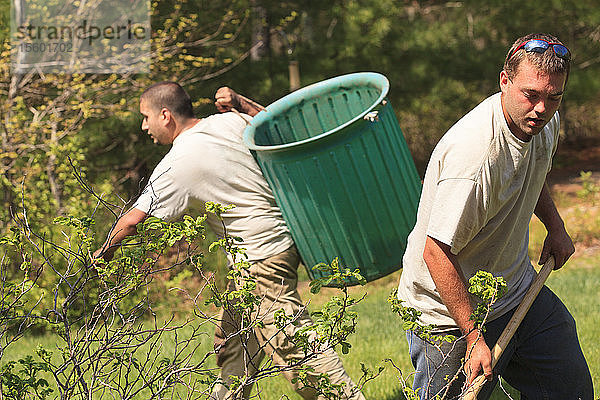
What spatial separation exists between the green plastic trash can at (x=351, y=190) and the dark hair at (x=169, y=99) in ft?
1.60

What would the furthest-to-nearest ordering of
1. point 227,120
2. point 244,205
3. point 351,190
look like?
point 227,120 → point 244,205 → point 351,190

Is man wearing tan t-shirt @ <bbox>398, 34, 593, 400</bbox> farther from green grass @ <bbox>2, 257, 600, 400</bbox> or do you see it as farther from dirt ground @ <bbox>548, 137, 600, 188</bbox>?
dirt ground @ <bbox>548, 137, 600, 188</bbox>

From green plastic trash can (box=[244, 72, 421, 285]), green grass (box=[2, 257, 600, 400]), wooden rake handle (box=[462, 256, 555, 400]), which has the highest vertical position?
green plastic trash can (box=[244, 72, 421, 285])

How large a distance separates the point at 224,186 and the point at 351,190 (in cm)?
63

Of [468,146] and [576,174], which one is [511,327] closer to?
[468,146]

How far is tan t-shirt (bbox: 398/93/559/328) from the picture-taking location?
239cm

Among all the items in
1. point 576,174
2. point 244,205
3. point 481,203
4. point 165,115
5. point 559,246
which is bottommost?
point 576,174

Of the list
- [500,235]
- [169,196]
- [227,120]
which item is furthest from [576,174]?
[500,235]

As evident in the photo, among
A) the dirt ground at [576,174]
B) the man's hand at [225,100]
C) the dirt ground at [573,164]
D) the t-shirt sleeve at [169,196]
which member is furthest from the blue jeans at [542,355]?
the dirt ground at [573,164]

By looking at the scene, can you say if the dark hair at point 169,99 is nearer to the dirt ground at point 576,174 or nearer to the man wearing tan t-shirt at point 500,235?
the man wearing tan t-shirt at point 500,235

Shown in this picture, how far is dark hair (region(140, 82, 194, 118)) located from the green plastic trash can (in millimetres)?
488

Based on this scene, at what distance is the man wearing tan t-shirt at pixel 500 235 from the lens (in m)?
2.39

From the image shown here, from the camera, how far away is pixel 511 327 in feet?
8.87

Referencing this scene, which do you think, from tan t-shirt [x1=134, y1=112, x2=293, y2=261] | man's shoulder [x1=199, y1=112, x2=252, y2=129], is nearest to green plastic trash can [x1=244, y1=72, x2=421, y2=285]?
tan t-shirt [x1=134, y1=112, x2=293, y2=261]
